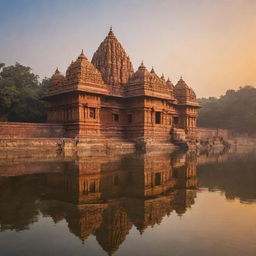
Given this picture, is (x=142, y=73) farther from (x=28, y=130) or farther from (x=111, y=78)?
(x=28, y=130)

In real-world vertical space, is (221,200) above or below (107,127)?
below

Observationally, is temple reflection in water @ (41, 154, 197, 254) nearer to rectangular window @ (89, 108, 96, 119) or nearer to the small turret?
rectangular window @ (89, 108, 96, 119)

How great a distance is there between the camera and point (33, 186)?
8688 millimetres

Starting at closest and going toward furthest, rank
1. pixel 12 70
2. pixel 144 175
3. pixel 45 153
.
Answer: pixel 144 175
pixel 45 153
pixel 12 70

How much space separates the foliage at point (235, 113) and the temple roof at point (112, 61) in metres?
37.7

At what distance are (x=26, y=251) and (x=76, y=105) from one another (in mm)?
21034

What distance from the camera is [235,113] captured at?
209 feet

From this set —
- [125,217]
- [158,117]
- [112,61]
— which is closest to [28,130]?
[112,61]

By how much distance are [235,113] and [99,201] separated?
61.8m

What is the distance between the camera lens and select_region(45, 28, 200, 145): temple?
24.7 m

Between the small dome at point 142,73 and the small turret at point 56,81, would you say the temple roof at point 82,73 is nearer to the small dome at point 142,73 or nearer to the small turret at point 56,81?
the small turret at point 56,81

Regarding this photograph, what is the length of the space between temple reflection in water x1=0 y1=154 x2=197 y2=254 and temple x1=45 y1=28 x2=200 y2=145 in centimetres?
1392

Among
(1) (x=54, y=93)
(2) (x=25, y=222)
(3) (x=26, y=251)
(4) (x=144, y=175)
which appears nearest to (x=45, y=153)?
(1) (x=54, y=93)

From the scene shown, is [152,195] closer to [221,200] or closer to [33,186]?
[221,200]
